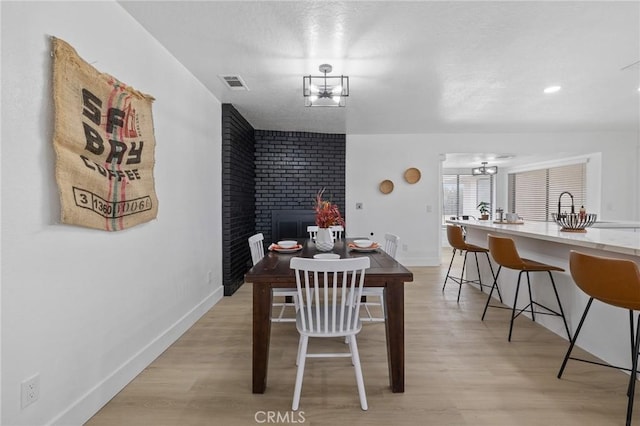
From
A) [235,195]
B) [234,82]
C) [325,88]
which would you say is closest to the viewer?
[325,88]

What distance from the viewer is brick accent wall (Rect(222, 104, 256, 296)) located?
146 inches

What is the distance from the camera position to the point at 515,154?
5.42 m

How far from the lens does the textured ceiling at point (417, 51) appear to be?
194 centimetres

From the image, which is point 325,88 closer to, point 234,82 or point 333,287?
point 234,82

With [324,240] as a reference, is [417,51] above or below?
above

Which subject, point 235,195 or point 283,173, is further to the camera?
point 283,173

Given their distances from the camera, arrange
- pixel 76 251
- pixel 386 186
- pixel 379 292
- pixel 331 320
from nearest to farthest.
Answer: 1. pixel 76 251
2. pixel 331 320
3. pixel 379 292
4. pixel 386 186

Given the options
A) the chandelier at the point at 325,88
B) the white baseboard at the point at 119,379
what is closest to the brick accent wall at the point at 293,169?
the chandelier at the point at 325,88

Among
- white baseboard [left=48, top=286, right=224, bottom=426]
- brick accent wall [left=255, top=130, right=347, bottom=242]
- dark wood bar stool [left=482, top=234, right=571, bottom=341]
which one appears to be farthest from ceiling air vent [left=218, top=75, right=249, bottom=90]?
dark wood bar stool [left=482, top=234, right=571, bottom=341]

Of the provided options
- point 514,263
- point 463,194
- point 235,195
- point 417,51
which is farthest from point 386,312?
point 463,194

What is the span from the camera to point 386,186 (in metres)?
5.49

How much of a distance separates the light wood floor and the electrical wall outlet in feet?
1.33

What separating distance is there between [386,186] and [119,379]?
4602 mm

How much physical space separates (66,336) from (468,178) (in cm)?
868
